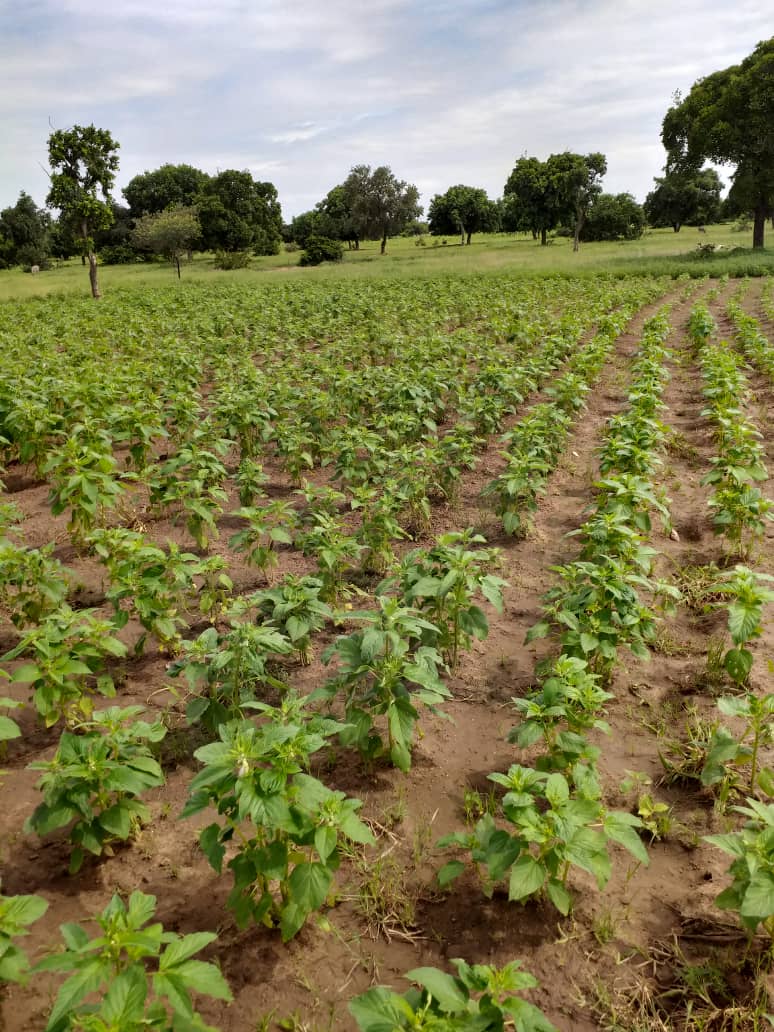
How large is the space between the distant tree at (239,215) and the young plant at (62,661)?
208 feet

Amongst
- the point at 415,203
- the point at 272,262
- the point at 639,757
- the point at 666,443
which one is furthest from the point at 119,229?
the point at 639,757

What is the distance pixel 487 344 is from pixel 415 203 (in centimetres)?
5312

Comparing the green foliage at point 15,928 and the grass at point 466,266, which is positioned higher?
the grass at point 466,266

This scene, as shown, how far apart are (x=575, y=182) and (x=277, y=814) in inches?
2510

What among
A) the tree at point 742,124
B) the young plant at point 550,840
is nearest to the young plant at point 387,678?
the young plant at point 550,840

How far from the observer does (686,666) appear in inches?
179

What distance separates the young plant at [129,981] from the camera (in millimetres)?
1896

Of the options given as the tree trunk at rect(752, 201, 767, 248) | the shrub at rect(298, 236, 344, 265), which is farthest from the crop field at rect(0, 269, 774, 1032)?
the shrub at rect(298, 236, 344, 265)

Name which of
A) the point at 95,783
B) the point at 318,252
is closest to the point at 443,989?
the point at 95,783

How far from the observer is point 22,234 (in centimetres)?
6756

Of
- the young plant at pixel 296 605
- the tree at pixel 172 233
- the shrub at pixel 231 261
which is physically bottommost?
the young plant at pixel 296 605

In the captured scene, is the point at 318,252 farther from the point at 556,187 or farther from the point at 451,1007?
the point at 451,1007

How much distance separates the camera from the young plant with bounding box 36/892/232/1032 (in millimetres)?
1896

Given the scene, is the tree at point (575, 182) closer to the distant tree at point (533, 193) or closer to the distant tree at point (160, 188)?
the distant tree at point (533, 193)
